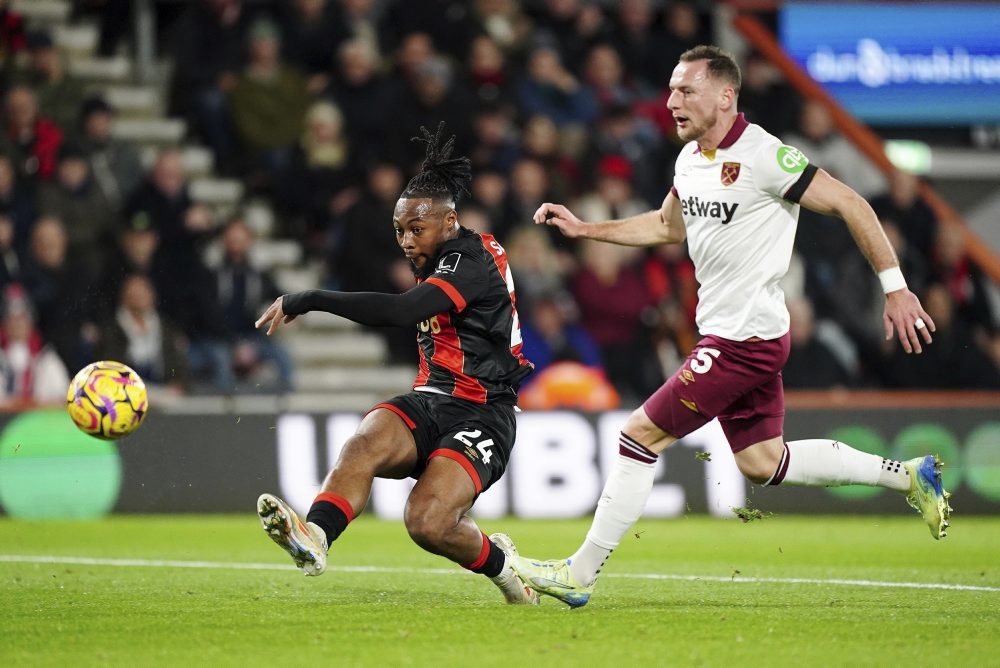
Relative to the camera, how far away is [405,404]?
22.3ft

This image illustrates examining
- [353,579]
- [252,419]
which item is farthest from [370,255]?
[353,579]

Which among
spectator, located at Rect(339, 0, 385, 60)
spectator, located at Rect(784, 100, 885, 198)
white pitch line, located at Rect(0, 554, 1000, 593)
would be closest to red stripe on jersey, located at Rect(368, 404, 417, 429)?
white pitch line, located at Rect(0, 554, 1000, 593)

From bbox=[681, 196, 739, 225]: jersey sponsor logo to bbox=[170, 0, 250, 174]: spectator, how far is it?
347 inches

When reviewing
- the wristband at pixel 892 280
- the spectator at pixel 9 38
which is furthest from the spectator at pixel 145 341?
the wristband at pixel 892 280

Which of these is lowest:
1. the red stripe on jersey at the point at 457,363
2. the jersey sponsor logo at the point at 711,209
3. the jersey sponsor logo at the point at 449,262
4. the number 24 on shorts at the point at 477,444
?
the number 24 on shorts at the point at 477,444

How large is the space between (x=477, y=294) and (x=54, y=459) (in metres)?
6.32

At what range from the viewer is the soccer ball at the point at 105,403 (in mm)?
7469

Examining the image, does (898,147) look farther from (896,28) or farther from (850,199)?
(850,199)

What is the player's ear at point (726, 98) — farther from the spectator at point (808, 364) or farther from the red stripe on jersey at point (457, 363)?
the spectator at point (808, 364)

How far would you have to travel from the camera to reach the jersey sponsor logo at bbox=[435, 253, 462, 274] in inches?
261

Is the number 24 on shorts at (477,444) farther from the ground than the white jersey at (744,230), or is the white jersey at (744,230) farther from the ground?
the white jersey at (744,230)

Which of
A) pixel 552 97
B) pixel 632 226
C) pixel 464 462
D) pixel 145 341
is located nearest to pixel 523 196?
pixel 552 97

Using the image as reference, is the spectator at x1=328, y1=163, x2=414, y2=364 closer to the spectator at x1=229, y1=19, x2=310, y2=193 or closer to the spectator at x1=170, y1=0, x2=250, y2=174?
the spectator at x1=229, y1=19, x2=310, y2=193

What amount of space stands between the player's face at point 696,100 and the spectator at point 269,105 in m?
8.26
